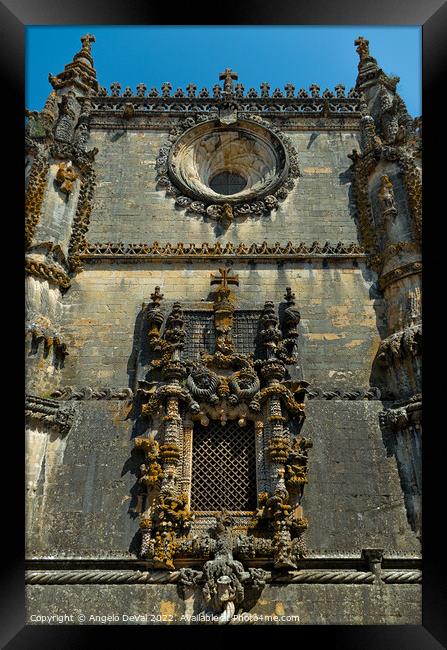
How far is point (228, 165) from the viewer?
16469mm

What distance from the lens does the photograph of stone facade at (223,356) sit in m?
9.98

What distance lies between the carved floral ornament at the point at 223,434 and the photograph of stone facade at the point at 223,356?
0.04 metres

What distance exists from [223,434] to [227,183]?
7.23 meters

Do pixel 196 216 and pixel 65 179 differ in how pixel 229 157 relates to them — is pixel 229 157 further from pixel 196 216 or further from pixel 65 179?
pixel 65 179

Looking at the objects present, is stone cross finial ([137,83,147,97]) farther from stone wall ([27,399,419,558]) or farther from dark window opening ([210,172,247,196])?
stone wall ([27,399,419,558])

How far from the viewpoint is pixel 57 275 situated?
13.1 meters

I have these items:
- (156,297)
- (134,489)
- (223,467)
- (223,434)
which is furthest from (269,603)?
(156,297)

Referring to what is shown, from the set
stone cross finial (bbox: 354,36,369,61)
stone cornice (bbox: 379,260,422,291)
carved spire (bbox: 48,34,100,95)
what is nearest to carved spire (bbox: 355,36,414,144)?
stone cross finial (bbox: 354,36,369,61)

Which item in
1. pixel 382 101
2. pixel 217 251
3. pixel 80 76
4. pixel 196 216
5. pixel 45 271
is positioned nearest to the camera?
pixel 45 271

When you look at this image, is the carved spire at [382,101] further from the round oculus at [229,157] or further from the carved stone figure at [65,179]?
Result: the carved stone figure at [65,179]
